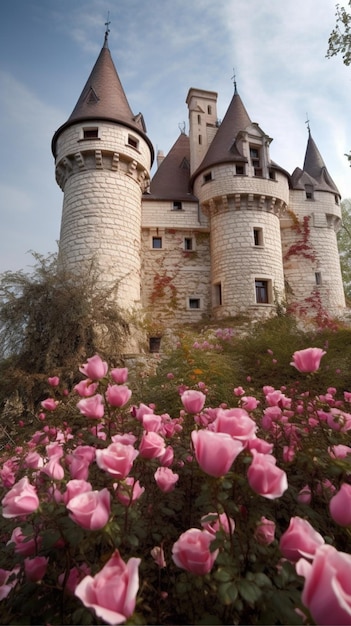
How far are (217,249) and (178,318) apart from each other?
377 cm

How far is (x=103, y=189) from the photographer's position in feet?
47.2

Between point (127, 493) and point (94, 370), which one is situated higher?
point (94, 370)

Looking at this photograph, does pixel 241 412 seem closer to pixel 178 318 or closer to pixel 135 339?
pixel 135 339

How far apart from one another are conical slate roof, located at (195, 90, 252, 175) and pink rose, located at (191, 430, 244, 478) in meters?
16.8

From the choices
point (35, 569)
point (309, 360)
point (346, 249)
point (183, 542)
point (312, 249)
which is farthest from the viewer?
point (346, 249)

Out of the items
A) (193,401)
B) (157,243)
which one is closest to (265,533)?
(193,401)

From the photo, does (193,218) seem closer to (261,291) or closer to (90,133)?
(261,291)

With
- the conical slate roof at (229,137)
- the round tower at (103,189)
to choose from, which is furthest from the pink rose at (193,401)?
the conical slate roof at (229,137)

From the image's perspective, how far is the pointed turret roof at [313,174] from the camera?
1908cm

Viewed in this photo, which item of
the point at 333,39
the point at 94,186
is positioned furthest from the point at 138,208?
the point at 333,39

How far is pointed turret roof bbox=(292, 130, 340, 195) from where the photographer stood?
1908 cm

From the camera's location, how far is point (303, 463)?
1.86 metres

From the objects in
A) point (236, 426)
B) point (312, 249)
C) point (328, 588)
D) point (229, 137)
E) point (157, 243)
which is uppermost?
point (229, 137)

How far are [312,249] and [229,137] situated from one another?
23.5 ft
